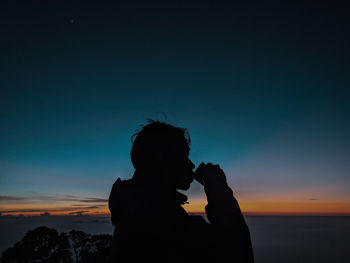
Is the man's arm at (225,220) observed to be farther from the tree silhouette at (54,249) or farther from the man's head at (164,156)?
the tree silhouette at (54,249)

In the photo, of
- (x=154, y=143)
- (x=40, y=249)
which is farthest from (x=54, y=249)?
(x=154, y=143)

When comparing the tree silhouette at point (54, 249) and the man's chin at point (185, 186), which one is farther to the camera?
the tree silhouette at point (54, 249)

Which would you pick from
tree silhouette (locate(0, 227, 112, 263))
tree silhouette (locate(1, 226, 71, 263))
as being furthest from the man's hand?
tree silhouette (locate(1, 226, 71, 263))

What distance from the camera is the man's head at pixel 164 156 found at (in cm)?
163

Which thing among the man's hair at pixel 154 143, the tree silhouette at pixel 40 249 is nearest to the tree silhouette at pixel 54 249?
the tree silhouette at pixel 40 249

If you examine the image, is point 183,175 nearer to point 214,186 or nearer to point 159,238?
point 214,186

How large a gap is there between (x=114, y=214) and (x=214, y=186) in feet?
2.37

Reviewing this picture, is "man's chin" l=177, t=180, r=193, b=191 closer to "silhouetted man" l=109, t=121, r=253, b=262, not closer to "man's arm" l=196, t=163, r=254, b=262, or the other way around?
"silhouetted man" l=109, t=121, r=253, b=262

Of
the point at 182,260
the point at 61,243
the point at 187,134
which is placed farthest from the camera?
the point at 61,243

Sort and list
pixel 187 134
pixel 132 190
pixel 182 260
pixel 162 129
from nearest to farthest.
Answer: pixel 182 260 < pixel 132 190 < pixel 162 129 < pixel 187 134

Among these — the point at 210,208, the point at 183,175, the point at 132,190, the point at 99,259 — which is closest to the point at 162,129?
the point at 183,175

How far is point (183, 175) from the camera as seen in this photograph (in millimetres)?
1643

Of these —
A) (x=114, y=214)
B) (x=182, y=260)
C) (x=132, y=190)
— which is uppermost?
(x=132, y=190)

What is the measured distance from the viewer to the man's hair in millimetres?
1707
